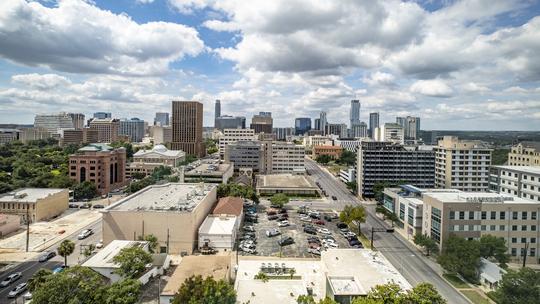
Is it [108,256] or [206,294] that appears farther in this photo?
[108,256]

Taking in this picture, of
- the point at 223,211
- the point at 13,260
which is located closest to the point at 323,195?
the point at 223,211

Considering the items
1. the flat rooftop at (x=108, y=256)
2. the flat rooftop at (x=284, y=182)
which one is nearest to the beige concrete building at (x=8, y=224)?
the flat rooftop at (x=108, y=256)

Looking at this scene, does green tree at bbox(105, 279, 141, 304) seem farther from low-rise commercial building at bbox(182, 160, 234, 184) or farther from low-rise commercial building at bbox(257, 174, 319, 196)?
low-rise commercial building at bbox(182, 160, 234, 184)

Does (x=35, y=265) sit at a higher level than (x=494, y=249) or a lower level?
lower

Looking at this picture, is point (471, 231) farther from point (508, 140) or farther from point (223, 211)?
point (508, 140)

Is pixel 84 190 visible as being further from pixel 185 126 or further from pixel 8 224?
pixel 185 126

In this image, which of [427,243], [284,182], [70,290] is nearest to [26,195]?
[70,290]

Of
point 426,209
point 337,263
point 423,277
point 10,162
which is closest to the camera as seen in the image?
point 337,263
